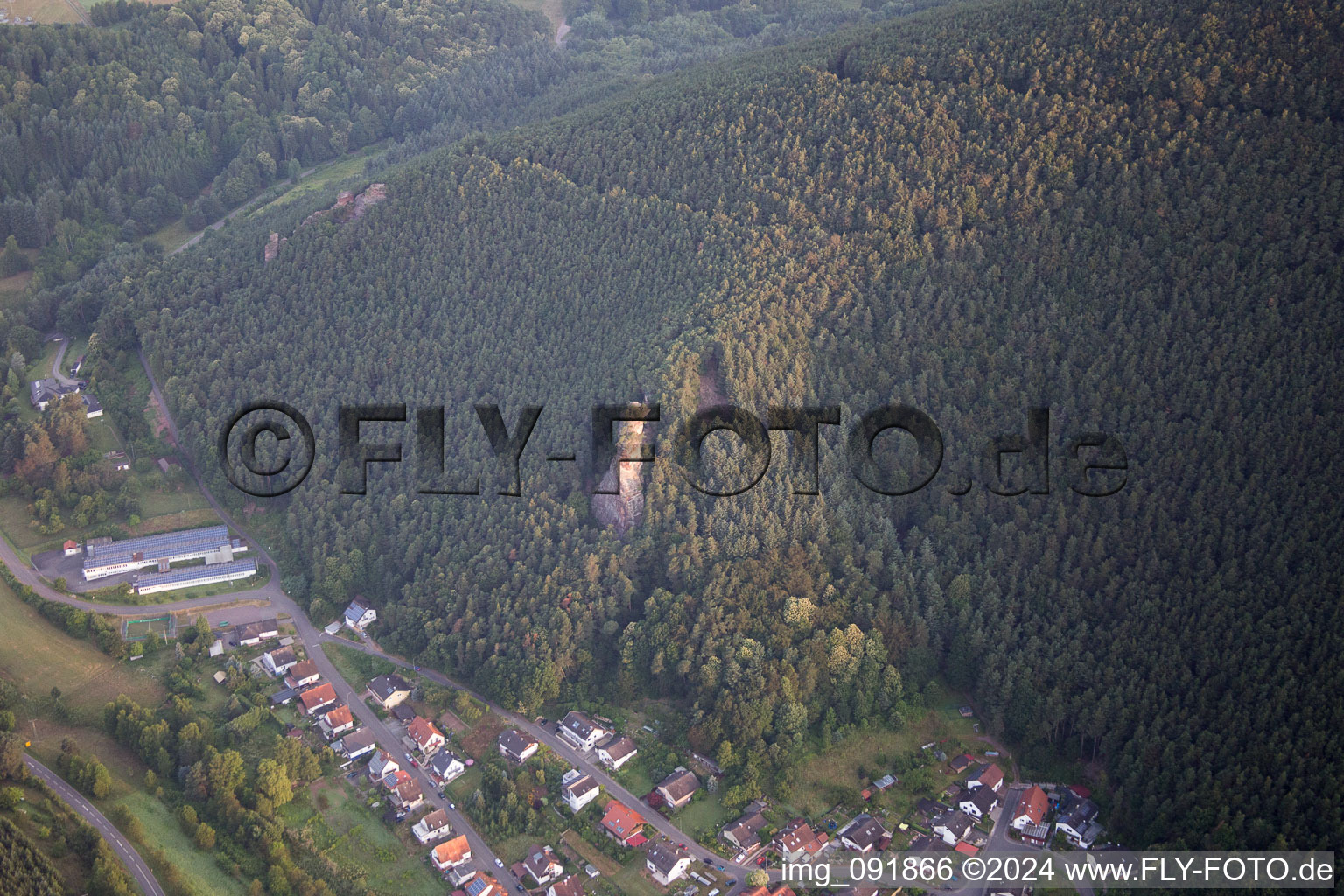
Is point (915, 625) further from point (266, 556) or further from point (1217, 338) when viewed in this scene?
point (266, 556)

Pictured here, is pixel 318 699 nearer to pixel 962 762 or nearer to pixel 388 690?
pixel 388 690

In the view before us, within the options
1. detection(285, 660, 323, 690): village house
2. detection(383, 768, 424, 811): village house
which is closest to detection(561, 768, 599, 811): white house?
detection(383, 768, 424, 811): village house

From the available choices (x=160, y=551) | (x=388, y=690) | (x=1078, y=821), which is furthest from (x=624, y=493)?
(x=1078, y=821)

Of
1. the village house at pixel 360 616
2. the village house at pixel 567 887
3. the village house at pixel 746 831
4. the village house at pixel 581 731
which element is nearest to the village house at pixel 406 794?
the village house at pixel 581 731

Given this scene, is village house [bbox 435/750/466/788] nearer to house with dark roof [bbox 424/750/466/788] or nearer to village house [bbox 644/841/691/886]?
house with dark roof [bbox 424/750/466/788]

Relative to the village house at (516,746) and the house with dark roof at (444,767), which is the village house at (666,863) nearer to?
the village house at (516,746)

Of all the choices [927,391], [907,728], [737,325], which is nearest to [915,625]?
[907,728]
